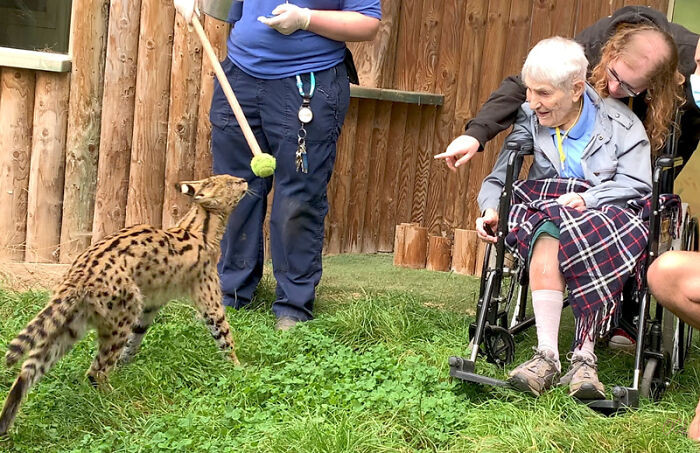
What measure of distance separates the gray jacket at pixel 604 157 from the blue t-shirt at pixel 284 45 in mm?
1140

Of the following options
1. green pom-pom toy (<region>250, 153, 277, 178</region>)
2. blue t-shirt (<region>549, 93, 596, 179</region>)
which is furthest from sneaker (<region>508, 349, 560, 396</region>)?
green pom-pom toy (<region>250, 153, 277, 178</region>)

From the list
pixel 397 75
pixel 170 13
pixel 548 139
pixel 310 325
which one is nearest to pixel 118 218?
pixel 170 13

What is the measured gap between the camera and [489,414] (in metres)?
4.02

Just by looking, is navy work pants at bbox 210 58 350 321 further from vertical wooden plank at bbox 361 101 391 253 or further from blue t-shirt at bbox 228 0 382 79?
vertical wooden plank at bbox 361 101 391 253

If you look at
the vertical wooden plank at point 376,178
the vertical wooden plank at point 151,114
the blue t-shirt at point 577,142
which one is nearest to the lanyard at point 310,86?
the blue t-shirt at point 577,142

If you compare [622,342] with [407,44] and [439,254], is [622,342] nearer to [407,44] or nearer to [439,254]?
[439,254]

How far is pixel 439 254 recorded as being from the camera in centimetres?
752

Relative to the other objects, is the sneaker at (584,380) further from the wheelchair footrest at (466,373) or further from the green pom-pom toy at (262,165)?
the green pom-pom toy at (262,165)

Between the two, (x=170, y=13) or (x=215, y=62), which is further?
(x=170, y=13)

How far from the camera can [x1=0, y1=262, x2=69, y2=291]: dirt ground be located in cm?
582

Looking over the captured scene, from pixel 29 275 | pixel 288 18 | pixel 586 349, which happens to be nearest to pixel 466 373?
pixel 586 349

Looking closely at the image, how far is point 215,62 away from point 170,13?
1.78 meters

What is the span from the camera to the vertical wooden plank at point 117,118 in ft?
21.3

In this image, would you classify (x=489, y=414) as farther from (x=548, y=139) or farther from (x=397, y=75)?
(x=397, y=75)
